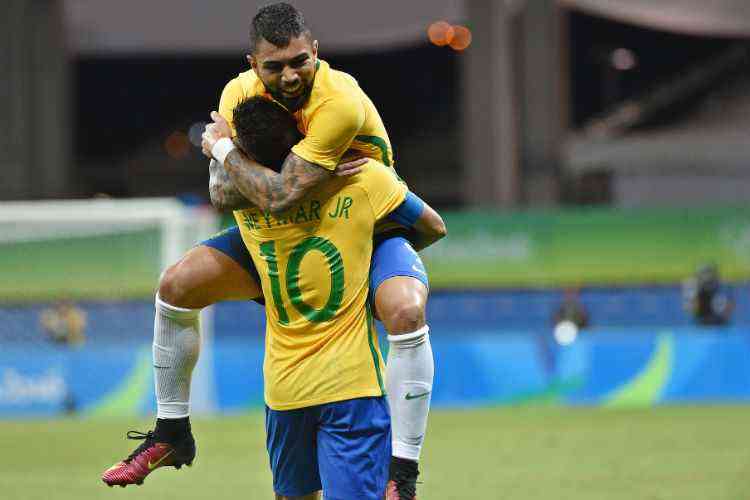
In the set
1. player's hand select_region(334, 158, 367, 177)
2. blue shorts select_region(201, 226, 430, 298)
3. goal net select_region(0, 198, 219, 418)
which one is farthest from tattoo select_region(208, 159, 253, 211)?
goal net select_region(0, 198, 219, 418)

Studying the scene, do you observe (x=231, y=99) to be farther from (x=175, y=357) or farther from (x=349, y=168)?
(x=175, y=357)

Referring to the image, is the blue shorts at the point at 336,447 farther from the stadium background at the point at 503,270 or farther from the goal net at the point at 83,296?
the goal net at the point at 83,296

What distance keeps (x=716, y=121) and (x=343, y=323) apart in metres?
23.7

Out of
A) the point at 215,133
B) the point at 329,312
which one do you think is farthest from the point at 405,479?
the point at 215,133

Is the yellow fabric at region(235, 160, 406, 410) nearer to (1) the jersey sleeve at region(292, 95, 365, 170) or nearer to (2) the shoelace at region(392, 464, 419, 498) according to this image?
(1) the jersey sleeve at region(292, 95, 365, 170)

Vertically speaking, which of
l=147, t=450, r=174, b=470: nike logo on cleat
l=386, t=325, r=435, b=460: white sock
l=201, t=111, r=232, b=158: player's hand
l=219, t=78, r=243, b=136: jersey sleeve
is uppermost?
l=219, t=78, r=243, b=136: jersey sleeve

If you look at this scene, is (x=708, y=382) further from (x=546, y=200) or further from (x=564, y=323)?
(x=546, y=200)

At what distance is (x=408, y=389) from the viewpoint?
15.0 feet

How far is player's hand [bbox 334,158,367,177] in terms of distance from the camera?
4.53m

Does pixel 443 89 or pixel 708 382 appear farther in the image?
pixel 443 89

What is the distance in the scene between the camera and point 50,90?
2261 centimetres

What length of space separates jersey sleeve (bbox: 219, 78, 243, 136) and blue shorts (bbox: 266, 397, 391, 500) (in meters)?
1.07

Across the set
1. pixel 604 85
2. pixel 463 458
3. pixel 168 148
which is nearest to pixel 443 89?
pixel 604 85

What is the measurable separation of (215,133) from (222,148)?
0.33ft
